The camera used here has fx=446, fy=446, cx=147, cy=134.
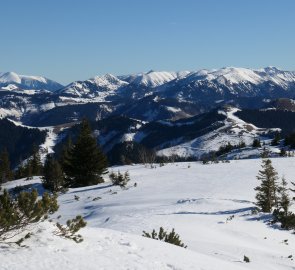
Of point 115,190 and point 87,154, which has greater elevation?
point 87,154

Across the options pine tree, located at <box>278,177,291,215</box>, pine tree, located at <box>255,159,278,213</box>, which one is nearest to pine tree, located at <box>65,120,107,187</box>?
pine tree, located at <box>255,159,278,213</box>

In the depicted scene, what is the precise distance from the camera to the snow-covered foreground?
11117mm

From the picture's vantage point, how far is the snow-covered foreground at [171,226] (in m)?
11.1

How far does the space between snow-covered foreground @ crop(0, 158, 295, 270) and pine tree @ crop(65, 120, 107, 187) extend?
371 cm

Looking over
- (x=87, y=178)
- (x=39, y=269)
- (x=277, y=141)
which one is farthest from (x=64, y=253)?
(x=277, y=141)

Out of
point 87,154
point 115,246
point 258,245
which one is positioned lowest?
point 258,245

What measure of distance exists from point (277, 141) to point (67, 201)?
7872cm

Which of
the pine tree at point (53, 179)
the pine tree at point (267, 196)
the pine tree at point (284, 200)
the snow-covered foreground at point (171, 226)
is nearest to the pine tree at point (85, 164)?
the snow-covered foreground at point (171, 226)

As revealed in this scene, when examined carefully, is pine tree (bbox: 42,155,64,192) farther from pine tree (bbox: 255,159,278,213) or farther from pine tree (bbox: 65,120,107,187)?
pine tree (bbox: 255,159,278,213)

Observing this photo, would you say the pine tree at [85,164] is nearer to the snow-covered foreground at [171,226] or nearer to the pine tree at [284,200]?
the snow-covered foreground at [171,226]

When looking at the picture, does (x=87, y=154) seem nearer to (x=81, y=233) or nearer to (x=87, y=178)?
(x=87, y=178)

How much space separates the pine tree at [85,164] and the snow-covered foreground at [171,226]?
3710mm

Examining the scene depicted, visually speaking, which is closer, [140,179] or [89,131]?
[140,179]

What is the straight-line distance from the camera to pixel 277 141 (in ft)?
336
